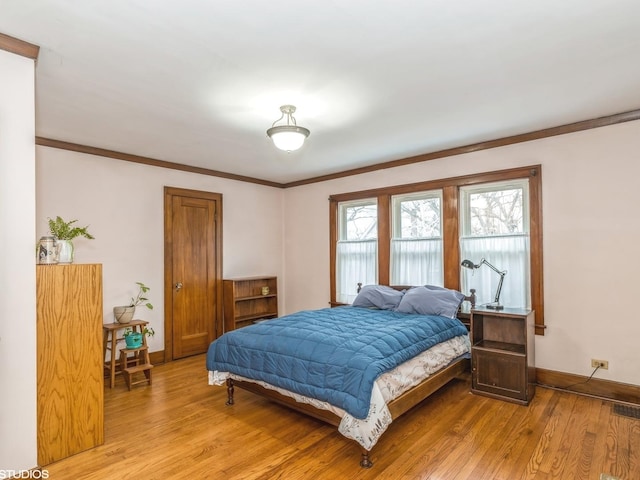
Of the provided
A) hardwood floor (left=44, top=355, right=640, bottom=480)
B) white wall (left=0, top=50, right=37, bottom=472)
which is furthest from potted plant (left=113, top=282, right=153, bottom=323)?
white wall (left=0, top=50, right=37, bottom=472)

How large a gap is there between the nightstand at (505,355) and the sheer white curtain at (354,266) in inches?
66.7

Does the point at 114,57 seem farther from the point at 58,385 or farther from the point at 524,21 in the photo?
the point at 524,21

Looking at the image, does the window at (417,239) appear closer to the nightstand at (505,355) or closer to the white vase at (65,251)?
the nightstand at (505,355)

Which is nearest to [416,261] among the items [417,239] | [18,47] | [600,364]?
[417,239]

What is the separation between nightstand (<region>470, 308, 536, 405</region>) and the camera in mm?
3346

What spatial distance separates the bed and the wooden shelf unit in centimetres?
175

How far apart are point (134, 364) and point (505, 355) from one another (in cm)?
397

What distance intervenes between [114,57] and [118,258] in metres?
2.69

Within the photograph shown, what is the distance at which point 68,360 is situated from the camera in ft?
8.27

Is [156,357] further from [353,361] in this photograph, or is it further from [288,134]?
[288,134]

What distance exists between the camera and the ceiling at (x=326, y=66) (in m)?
1.91

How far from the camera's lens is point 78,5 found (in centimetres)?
184

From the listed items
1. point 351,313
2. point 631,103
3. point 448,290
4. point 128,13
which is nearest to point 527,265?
point 448,290

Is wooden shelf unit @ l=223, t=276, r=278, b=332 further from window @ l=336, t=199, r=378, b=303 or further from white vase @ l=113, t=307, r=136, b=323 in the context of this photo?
white vase @ l=113, t=307, r=136, b=323
